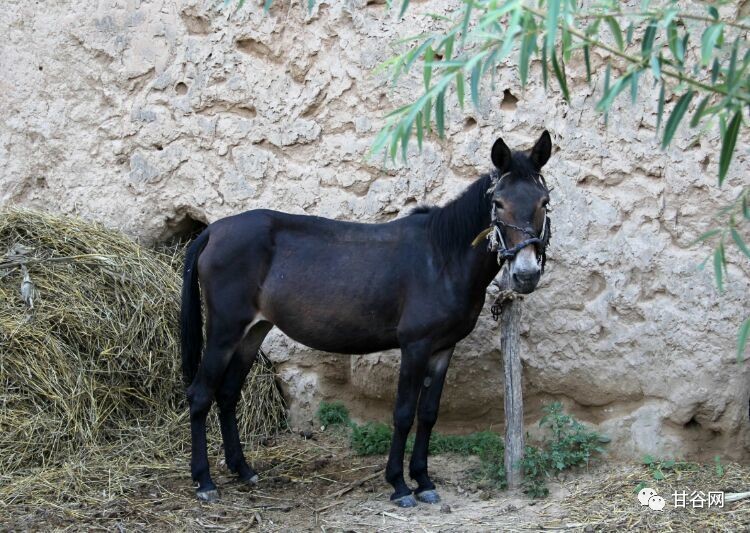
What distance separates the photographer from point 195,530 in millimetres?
4496

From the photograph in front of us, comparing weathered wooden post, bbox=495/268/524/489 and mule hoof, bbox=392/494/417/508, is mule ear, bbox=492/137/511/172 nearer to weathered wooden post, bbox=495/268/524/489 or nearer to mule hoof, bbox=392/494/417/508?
weathered wooden post, bbox=495/268/524/489

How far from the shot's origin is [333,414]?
19.5 ft

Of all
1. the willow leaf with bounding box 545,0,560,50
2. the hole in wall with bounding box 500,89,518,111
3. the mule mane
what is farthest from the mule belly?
the willow leaf with bounding box 545,0,560,50

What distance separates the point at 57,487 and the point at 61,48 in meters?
3.18

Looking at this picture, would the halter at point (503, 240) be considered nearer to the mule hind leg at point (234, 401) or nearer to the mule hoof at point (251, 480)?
the mule hind leg at point (234, 401)

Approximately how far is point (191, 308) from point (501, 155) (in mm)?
2016

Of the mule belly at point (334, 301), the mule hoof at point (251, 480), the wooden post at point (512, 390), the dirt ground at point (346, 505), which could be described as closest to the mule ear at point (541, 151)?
the wooden post at point (512, 390)

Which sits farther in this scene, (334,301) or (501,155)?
(334,301)

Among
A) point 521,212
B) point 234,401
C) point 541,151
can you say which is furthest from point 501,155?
point 234,401

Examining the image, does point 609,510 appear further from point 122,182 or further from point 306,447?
point 122,182

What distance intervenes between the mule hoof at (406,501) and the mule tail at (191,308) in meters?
1.46

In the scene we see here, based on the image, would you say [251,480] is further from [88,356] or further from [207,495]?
[88,356]

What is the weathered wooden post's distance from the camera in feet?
16.5

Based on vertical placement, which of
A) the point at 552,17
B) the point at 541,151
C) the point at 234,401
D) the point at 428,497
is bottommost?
the point at 428,497
